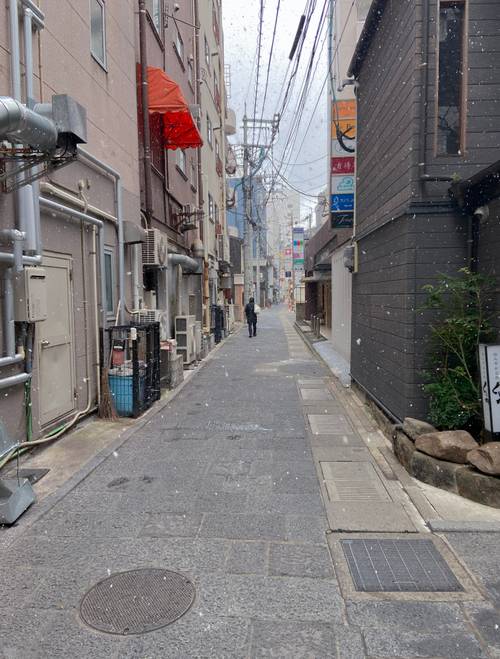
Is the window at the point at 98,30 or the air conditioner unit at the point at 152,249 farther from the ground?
the window at the point at 98,30

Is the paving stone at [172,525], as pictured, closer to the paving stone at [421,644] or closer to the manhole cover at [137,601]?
the manhole cover at [137,601]

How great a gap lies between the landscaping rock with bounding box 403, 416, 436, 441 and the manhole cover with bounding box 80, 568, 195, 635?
2.96 m

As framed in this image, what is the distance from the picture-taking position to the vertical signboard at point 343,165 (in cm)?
1070

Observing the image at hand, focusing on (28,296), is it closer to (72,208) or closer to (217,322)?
(72,208)

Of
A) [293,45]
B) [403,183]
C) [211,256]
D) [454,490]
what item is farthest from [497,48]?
[211,256]

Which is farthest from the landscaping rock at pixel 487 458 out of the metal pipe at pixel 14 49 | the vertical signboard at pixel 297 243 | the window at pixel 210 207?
the vertical signboard at pixel 297 243

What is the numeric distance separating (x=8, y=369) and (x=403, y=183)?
4967 mm

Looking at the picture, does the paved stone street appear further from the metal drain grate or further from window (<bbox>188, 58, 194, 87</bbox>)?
window (<bbox>188, 58, 194, 87</bbox>)

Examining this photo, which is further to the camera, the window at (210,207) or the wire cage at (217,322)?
the window at (210,207)

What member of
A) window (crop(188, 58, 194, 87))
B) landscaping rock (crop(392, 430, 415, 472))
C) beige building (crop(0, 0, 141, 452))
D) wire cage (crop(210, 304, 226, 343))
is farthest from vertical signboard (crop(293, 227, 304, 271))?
landscaping rock (crop(392, 430, 415, 472))

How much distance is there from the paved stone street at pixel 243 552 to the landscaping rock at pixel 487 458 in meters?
0.58

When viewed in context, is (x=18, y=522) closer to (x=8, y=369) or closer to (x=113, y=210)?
(x=8, y=369)

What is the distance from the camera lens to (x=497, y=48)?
529cm

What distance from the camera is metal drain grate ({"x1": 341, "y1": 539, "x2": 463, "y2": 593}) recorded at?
123 inches
